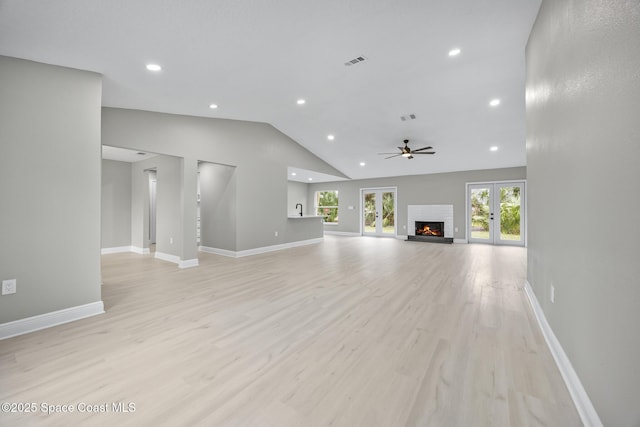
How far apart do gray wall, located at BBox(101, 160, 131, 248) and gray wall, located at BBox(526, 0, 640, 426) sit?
315 inches

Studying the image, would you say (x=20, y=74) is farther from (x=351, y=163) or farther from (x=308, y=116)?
(x=351, y=163)

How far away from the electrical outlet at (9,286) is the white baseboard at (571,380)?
163 inches

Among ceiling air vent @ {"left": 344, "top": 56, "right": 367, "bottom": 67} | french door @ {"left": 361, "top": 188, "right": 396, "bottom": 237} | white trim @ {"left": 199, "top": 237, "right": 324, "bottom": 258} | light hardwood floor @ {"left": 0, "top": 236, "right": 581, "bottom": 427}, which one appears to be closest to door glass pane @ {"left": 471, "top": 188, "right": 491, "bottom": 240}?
french door @ {"left": 361, "top": 188, "right": 396, "bottom": 237}

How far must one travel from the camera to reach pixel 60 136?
2.53m

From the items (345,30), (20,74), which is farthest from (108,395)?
(345,30)

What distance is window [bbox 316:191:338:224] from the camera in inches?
444

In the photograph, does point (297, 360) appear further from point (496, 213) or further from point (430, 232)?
point (496, 213)

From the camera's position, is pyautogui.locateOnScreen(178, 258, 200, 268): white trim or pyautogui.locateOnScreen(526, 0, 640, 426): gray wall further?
pyautogui.locateOnScreen(178, 258, 200, 268): white trim

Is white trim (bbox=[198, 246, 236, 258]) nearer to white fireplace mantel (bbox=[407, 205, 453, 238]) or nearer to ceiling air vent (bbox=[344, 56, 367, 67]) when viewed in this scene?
ceiling air vent (bbox=[344, 56, 367, 67])

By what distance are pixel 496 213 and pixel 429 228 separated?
78.5 inches

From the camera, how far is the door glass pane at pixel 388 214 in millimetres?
9830

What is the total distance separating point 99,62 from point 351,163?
672cm

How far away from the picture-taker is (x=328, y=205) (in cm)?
1149

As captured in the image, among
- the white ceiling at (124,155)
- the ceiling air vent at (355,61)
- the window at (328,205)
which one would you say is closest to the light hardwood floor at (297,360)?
the ceiling air vent at (355,61)
